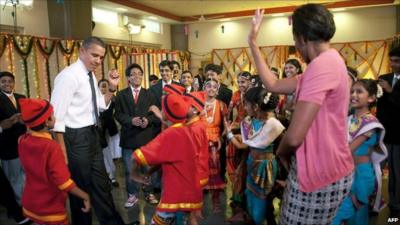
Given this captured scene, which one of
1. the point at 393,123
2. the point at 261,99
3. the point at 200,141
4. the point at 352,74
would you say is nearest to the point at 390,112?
the point at 393,123

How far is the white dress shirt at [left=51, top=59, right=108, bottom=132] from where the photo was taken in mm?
2156

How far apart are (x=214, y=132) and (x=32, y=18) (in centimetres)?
463

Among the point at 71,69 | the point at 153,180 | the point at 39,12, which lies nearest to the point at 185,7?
the point at 39,12

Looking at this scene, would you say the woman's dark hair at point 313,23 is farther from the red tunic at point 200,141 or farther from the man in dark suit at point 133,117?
the man in dark suit at point 133,117

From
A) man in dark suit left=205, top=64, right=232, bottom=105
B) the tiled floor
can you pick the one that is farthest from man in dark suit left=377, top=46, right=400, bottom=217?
man in dark suit left=205, top=64, right=232, bottom=105

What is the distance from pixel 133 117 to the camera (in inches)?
129

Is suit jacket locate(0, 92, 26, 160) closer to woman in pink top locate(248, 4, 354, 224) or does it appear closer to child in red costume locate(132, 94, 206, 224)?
child in red costume locate(132, 94, 206, 224)

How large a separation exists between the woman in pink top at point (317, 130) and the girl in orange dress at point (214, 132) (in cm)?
205

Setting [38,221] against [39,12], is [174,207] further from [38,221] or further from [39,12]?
[39,12]

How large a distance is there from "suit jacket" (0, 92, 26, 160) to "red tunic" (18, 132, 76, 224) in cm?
126

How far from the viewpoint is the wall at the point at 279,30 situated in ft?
29.5

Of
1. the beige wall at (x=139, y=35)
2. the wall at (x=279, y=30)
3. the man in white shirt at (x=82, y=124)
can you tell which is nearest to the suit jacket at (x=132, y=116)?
the man in white shirt at (x=82, y=124)

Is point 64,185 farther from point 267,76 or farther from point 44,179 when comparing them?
point 267,76

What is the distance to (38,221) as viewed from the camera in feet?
6.59
